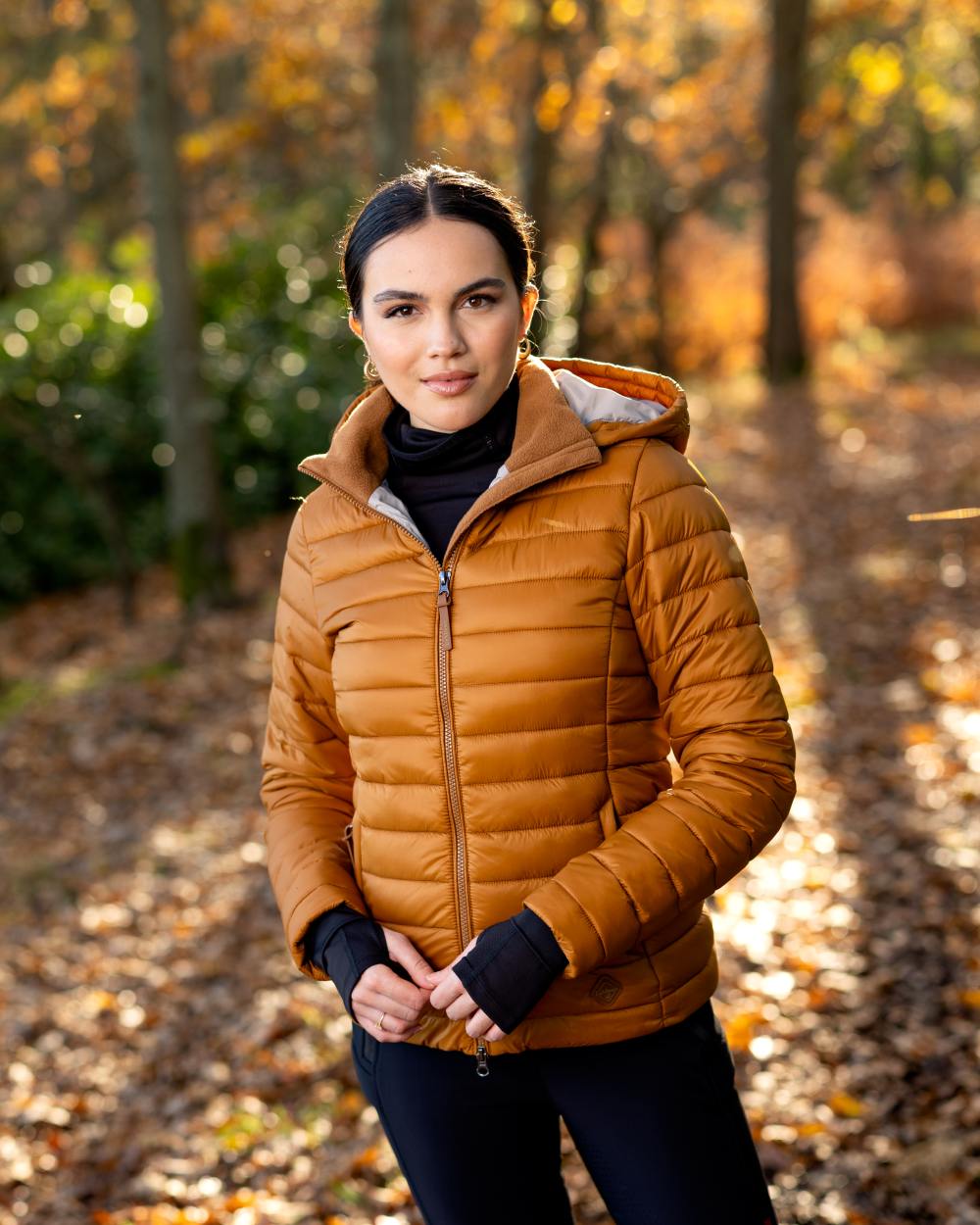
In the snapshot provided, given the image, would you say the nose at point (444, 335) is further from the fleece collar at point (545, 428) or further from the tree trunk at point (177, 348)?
the tree trunk at point (177, 348)

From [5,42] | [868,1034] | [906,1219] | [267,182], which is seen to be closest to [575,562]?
[906,1219]

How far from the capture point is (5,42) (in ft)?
60.2

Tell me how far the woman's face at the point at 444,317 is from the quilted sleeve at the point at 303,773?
37 cm

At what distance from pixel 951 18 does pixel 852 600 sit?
444 inches

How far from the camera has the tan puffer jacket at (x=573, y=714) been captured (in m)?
2.03

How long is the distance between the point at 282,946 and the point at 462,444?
407cm

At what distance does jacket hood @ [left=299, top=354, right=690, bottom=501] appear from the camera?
2104 millimetres

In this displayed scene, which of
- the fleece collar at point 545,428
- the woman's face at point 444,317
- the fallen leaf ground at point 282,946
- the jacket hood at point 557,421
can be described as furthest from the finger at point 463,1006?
the fallen leaf ground at point 282,946

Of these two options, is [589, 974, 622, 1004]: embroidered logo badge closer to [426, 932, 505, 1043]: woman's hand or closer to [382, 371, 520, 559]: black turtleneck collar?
[426, 932, 505, 1043]: woman's hand

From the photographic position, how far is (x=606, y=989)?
210 centimetres

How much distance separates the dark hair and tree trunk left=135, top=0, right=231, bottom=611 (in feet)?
25.3

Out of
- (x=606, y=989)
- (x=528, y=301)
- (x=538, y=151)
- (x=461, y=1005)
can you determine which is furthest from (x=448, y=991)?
(x=538, y=151)

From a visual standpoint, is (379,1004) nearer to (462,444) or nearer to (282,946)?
(462,444)

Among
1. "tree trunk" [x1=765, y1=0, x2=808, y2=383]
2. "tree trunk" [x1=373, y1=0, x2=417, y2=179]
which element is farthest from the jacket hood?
"tree trunk" [x1=765, y1=0, x2=808, y2=383]
